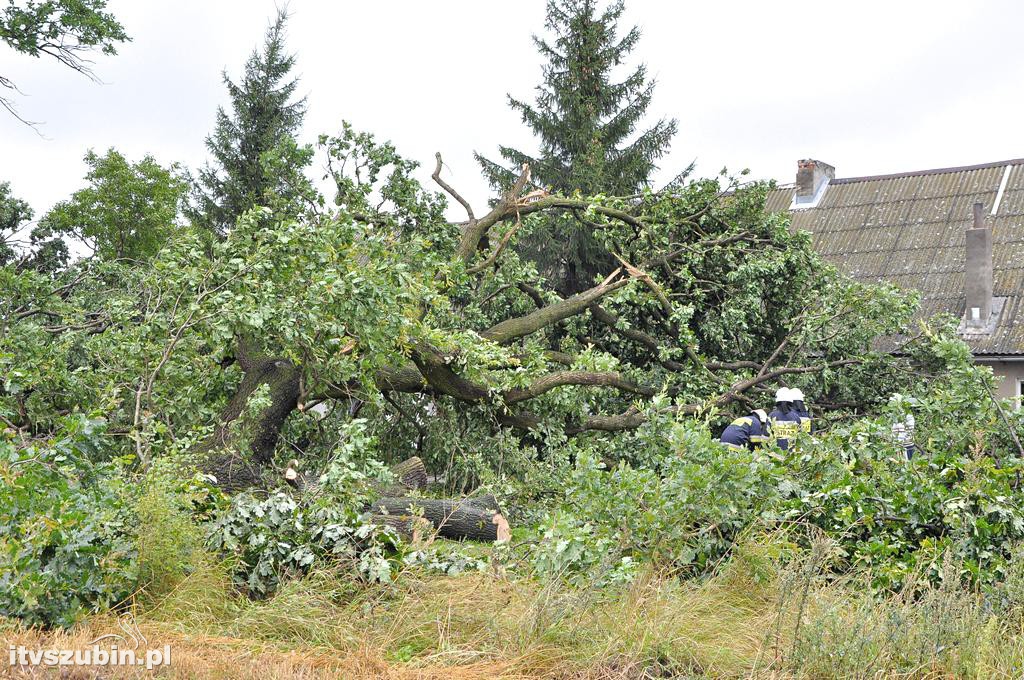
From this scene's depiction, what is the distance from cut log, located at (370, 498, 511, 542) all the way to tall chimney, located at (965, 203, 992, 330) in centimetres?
1196

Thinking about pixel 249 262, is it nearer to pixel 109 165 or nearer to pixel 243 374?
pixel 243 374

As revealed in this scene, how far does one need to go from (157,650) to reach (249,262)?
3734 mm

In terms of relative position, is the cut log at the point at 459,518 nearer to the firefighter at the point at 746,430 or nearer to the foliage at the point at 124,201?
the firefighter at the point at 746,430

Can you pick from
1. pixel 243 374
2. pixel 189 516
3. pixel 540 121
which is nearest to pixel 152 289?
pixel 243 374

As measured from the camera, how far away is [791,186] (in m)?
22.9

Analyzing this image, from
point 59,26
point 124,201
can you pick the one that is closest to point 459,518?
point 59,26

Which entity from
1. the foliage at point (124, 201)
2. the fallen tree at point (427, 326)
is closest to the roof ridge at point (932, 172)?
the fallen tree at point (427, 326)

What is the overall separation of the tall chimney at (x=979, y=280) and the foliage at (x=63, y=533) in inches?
580

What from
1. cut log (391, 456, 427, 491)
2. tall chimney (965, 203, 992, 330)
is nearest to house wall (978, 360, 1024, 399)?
tall chimney (965, 203, 992, 330)

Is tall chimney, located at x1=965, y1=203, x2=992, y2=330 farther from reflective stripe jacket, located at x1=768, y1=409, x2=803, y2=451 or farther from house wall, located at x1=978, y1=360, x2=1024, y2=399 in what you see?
reflective stripe jacket, located at x1=768, y1=409, x2=803, y2=451

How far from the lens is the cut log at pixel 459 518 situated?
667 cm

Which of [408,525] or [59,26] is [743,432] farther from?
[59,26]

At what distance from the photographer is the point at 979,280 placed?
16.1 m

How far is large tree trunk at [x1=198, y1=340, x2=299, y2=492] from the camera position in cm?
651
